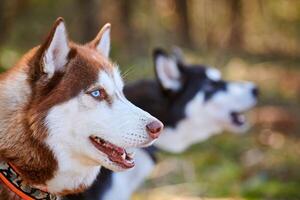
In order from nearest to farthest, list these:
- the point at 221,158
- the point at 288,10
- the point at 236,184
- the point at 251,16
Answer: the point at 236,184 → the point at 221,158 → the point at 288,10 → the point at 251,16

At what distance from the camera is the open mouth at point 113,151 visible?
3.71 metres

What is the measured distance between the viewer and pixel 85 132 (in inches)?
144

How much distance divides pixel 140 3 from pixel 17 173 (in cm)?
1723

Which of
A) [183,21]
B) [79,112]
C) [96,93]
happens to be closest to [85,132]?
[79,112]

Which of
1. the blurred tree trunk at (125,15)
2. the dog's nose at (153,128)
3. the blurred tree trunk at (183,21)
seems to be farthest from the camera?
the blurred tree trunk at (183,21)

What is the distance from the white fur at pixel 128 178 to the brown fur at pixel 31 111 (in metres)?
1.37

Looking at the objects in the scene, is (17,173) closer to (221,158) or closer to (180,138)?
(180,138)

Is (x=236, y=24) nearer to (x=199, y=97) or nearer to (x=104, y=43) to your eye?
(x=199, y=97)

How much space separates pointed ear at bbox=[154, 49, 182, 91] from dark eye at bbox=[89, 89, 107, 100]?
2361mm

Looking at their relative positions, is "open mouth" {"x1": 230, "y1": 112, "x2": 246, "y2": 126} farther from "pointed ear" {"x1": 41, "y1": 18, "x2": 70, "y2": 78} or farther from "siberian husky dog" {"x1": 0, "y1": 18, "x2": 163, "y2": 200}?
"pointed ear" {"x1": 41, "y1": 18, "x2": 70, "y2": 78}

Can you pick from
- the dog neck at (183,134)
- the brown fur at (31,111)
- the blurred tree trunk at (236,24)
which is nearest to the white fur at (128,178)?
the dog neck at (183,134)

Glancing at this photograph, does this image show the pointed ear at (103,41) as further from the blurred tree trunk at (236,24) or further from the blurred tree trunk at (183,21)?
the blurred tree trunk at (183,21)

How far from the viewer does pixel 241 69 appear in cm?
1434

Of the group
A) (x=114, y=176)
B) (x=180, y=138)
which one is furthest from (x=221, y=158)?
(x=114, y=176)
